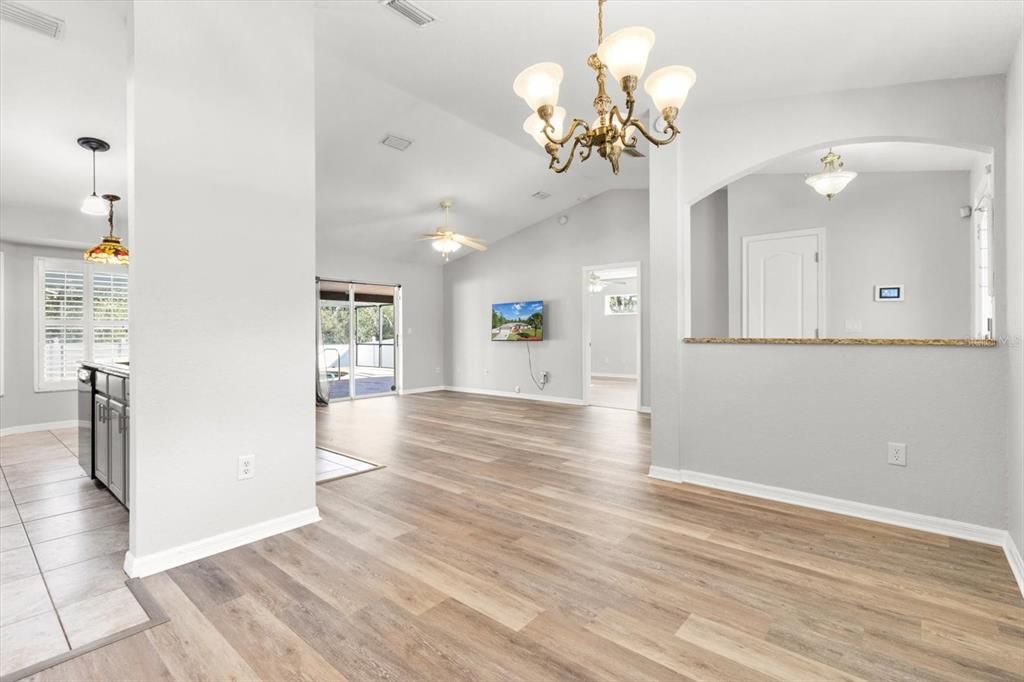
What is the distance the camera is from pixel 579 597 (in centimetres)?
199

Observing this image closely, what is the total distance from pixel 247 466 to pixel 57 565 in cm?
93

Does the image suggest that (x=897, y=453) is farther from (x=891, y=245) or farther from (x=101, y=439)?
(x=101, y=439)

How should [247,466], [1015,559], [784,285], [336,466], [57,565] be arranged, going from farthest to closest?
[784,285]
[336,466]
[247,466]
[57,565]
[1015,559]

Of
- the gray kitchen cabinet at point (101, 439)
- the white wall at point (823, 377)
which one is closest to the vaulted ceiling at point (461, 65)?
the white wall at point (823, 377)

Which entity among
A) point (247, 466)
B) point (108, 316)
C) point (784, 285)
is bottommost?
point (247, 466)

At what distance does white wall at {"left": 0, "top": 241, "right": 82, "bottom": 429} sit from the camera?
17.8 feet

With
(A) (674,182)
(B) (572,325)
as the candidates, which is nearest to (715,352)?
(A) (674,182)

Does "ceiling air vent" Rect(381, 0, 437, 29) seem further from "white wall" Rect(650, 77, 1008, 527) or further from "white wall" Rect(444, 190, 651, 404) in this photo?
"white wall" Rect(444, 190, 651, 404)

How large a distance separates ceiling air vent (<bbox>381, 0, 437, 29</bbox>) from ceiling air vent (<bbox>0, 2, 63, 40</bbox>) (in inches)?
73.8

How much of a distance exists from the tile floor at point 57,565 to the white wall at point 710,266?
5858mm

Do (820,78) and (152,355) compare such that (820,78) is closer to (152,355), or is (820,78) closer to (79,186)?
(152,355)

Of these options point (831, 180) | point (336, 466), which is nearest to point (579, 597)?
point (336, 466)

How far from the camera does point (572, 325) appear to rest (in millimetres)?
7711

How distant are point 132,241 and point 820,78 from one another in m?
3.83
